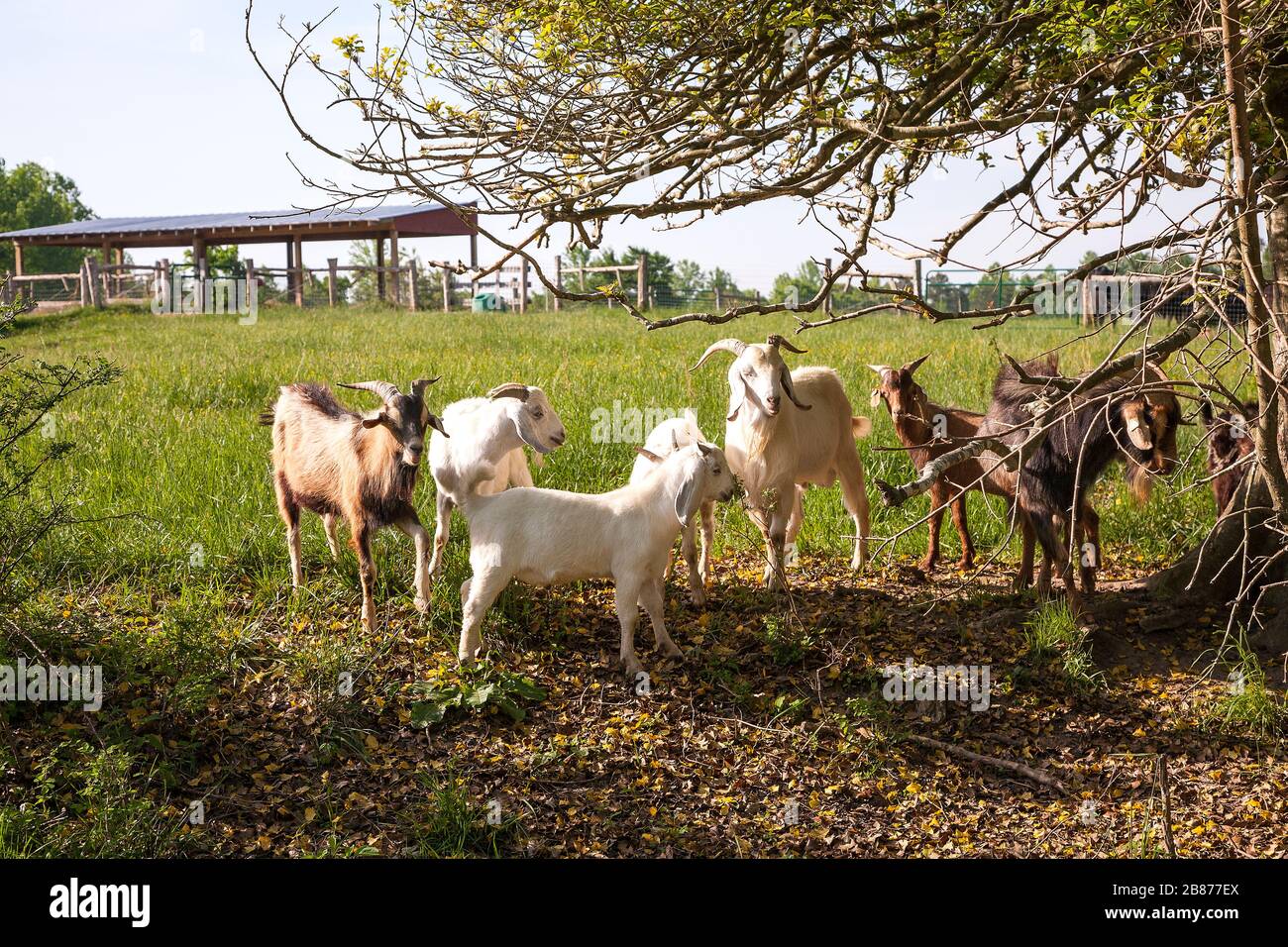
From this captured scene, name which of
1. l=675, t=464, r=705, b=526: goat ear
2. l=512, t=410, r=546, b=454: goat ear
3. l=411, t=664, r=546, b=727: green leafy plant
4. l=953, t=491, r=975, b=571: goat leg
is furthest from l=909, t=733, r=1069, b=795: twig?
l=512, t=410, r=546, b=454: goat ear

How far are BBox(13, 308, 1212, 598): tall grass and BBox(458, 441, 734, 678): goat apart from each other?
3.36ft

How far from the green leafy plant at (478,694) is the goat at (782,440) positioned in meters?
1.60

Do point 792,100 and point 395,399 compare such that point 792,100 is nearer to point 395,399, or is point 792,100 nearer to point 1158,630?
point 395,399

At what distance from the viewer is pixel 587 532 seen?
5477 mm

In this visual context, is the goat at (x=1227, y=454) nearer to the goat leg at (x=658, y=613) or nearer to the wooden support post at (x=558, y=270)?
the goat leg at (x=658, y=613)

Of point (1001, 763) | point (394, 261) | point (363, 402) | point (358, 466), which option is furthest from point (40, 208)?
point (1001, 763)

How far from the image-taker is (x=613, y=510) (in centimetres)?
555

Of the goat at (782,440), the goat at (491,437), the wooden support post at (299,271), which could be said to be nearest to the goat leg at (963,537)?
the goat at (782,440)

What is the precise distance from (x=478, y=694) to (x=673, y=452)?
1546 millimetres

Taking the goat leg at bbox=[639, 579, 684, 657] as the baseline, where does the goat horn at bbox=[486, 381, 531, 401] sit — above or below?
above

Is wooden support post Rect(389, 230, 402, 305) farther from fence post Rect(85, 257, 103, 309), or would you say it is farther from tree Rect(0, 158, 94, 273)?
tree Rect(0, 158, 94, 273)

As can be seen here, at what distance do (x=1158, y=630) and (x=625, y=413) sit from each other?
4.29 m

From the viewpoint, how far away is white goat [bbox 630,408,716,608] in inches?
231

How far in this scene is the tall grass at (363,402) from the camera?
691 centimetres
